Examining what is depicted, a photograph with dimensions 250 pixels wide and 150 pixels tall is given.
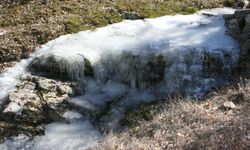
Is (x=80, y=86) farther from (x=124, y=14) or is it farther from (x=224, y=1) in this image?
(x=224, y=1)

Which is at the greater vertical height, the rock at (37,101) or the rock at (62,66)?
the rock at (62,66)

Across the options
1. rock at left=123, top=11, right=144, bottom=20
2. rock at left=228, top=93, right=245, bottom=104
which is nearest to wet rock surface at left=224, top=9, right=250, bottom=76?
rock at left=228, top=93, right=245, bottom=104

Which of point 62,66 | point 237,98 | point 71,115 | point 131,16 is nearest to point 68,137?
point 71,115

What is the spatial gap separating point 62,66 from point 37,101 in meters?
1.52

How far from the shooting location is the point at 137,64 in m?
14.1

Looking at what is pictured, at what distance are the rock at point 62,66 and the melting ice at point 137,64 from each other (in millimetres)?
28

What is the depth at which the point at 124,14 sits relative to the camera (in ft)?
54.5

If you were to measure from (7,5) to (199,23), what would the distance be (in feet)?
22.7

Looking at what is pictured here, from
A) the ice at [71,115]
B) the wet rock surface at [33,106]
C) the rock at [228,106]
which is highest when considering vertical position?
the rock at [228,106]

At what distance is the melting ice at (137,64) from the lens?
13.5 metres

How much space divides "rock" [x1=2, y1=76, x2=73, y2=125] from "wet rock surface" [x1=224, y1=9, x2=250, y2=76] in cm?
500

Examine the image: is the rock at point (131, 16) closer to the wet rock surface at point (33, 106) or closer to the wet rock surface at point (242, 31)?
the wet rock surface at point (242, 31)

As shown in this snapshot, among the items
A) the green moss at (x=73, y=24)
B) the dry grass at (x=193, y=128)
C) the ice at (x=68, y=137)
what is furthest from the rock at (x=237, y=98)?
the green moss at (x=73, y=24)

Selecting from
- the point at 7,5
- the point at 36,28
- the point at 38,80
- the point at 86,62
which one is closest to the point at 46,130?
the point at 38,80
